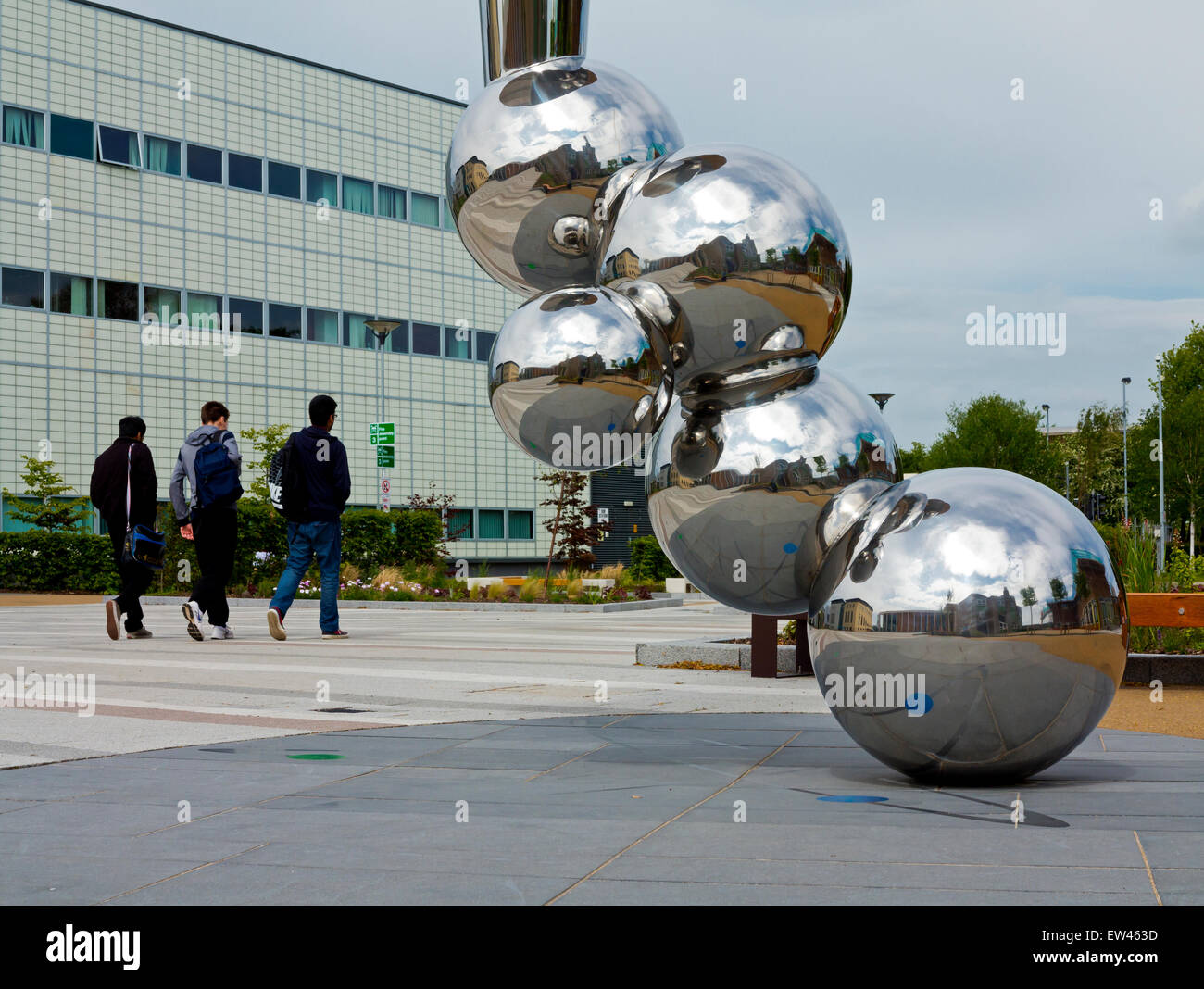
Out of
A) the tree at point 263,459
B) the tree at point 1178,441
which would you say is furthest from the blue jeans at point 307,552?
the tree at point 1178,441

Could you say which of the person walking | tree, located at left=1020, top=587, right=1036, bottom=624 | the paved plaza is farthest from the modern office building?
tree, located at left=1020, top=587, right=1036, bottom=624

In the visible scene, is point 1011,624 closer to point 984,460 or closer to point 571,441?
point 571,441

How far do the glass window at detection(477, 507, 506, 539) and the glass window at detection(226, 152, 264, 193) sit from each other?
1290cm

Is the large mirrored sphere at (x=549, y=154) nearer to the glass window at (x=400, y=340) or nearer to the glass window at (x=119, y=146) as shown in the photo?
the glass window at (x=119, y=146)

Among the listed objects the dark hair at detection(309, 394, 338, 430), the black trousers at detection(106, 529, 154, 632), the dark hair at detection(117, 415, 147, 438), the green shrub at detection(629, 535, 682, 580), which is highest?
the dark hair at detection(309, 394, 338, 430)

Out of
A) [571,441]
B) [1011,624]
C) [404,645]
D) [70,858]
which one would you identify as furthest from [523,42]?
[404,645]

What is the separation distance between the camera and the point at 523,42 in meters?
5.43

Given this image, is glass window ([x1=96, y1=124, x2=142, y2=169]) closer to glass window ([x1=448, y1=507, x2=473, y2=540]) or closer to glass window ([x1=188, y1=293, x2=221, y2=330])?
glass window ([x1=188, y1=293, x2=221, y2=330])

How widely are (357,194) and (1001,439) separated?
5625 centimetres

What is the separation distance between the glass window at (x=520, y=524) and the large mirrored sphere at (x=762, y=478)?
39.7 metres

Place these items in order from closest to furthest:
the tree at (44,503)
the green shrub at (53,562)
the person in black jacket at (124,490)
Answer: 1. the person in black jacket at (124,490)
2. the green shrub at (53,562)
3. the tree at (44,503)

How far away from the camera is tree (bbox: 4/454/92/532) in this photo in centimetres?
3091

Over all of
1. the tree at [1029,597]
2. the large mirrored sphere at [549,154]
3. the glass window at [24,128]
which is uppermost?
the glass window at [24,128]

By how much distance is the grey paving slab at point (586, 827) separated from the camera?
124 inches
